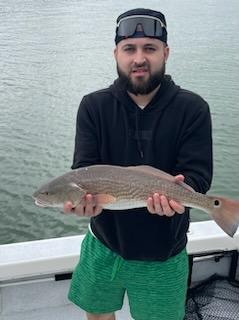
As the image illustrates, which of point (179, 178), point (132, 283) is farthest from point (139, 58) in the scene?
point (132, 283)

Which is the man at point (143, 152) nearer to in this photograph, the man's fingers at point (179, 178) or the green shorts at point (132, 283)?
the green shorts at point (132, 283)

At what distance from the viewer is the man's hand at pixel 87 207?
2758 millimetres

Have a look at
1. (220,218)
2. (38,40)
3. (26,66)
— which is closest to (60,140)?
(26,66)

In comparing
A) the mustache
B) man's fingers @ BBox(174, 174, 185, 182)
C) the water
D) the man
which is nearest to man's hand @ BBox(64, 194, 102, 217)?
the man

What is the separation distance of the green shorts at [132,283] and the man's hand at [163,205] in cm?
43

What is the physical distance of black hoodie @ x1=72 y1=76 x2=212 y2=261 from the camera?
2885mm

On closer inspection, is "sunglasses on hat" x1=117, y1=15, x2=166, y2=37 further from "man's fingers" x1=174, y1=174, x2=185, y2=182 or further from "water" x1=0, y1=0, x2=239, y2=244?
"water" x1=0, y1=0, x2=239, y2=244

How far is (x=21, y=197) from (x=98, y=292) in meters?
6.49

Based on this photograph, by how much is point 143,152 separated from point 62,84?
1357cm

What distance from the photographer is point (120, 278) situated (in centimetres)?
302

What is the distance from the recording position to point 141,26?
9.50 ft

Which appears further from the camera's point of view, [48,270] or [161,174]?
[48,270]

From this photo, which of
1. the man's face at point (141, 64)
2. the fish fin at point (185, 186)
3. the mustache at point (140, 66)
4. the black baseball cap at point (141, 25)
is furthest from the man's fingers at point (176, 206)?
the black baseball cap at point (141, 25)

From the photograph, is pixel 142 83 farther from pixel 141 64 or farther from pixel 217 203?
pixel 217 203
